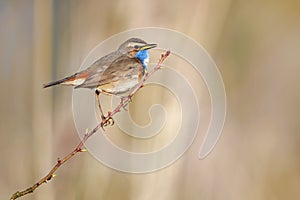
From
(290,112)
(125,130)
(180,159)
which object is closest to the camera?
(125,130)

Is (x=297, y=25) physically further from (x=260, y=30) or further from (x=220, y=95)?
(x=220, y=95)

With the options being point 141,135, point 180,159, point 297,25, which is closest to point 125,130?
point 141,135

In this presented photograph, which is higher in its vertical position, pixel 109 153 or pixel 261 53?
pixel 261 53

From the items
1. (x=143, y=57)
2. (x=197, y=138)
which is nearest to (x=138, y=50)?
→ (x=143, y=57)

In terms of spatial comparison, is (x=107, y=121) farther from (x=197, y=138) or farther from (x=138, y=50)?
(x=197, y=138)

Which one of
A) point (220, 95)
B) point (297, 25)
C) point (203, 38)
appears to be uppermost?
point (297, 25)

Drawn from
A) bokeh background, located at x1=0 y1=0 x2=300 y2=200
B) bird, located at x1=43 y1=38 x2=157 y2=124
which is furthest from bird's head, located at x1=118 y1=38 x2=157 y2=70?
bokeh background, located at x1=0 y1=0 x2=300 y2=200

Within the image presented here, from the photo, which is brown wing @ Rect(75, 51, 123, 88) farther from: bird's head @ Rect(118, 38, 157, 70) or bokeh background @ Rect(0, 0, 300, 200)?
bokeh background @ Rect(0, 0, 300, 200)
